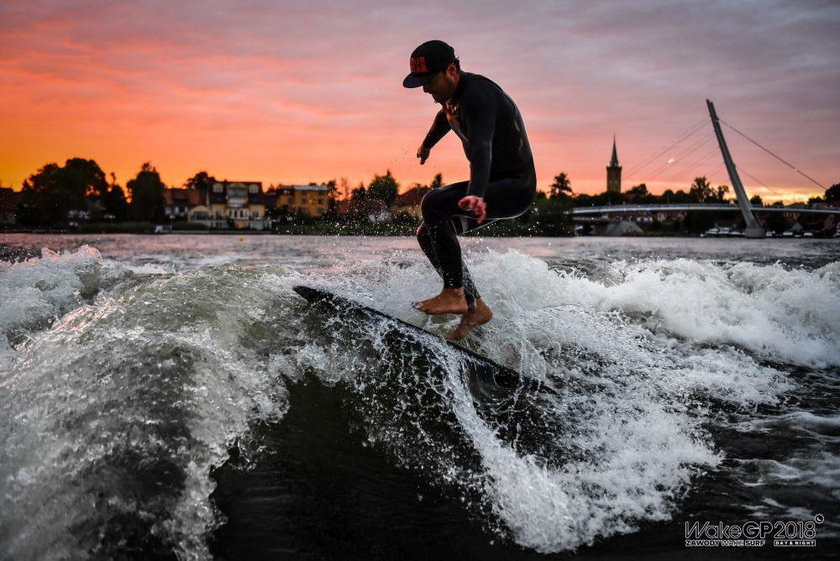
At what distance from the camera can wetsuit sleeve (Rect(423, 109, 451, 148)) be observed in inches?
215

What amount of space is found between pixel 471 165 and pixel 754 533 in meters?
3.02

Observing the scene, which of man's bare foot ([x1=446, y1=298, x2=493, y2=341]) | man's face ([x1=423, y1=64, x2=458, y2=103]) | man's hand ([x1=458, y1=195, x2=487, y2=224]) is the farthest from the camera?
man's bare foot ([x1=446, y1=298, x2=493, y2=341])

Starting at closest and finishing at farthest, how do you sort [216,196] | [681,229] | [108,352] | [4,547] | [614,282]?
→ 1. [4,547]
2. [108,352]
3. [614,282]
4. [681,229]
5. [216,196]

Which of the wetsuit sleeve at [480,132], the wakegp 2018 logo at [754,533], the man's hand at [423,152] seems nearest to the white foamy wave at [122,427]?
the wetsuit sleeve at [480,132]

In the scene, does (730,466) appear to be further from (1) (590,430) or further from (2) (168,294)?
(2) (168,294)

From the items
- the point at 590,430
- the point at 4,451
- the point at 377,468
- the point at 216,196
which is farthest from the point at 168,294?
the point at 216,196

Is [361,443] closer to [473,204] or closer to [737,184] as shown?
[473,204]

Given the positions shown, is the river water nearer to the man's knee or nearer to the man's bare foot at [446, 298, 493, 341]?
the man's bare foot at [446, 298, 493, 341]

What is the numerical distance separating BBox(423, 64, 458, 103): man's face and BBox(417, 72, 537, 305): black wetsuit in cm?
6

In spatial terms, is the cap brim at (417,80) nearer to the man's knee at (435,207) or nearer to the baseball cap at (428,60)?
the baseball cap at (428,60)

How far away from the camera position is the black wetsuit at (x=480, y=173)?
4578 millimetres

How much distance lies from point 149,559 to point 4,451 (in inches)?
41.2

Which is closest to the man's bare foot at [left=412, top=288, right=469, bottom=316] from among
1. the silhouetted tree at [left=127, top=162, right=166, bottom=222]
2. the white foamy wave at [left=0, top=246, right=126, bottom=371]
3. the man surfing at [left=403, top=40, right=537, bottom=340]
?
the man surfing at [left=403, top=40, right=537, bottom=340]

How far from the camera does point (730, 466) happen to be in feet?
11.9
